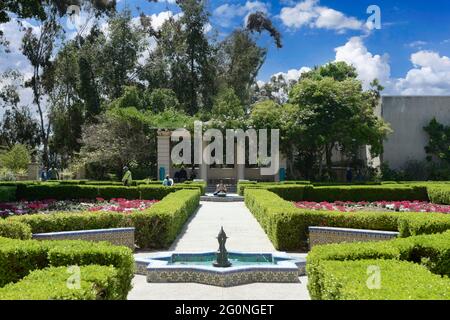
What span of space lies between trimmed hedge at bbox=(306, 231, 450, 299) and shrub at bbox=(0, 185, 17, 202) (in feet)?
59.2

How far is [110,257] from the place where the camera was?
6723 millimetres

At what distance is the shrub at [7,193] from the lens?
21.5 m

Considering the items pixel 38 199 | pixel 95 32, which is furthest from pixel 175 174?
pixel 95 32

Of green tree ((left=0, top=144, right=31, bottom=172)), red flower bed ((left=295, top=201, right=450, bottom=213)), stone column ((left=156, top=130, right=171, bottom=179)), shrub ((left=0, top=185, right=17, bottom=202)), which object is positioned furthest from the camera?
green tree ((left=0, top=144, right=31, bottom=172))

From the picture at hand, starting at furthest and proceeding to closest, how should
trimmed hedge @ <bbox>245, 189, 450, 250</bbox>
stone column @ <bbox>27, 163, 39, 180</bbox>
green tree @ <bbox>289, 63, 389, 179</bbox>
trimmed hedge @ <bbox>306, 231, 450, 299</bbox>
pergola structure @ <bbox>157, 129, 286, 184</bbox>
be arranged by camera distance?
stone column @ <bbox>27, 163, 39, 180</bbox> < pergola structure @ <bbox>157, 129, 286, 184</bbox> < green tree @ <bbox>289, 63, 389, 179</bbox> < trimmed hedge @ <bbox>245, 189, 450, 250</bbox> < trimmed hedge @ <bbox>306, 231, 450, 299</bbox>

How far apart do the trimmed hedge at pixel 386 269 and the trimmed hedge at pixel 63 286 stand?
2490mm

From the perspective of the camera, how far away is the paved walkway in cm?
770

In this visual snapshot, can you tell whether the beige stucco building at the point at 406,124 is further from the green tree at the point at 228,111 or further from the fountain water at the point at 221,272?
the fountain water at the point at 221,272

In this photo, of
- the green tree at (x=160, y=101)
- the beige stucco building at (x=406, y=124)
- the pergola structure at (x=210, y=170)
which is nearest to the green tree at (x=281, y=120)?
the pergola structure at (x=210, y=170)

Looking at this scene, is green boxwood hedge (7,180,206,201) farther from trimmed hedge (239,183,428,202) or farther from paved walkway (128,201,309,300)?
trimmed hedge (239,183,428,202)

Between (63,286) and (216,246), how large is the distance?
7118 mm

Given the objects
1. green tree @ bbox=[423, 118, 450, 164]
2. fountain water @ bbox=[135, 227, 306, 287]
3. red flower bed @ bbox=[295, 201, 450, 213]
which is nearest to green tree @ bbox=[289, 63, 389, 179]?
green tree @ bbox=[423, 118, 450, 164]
